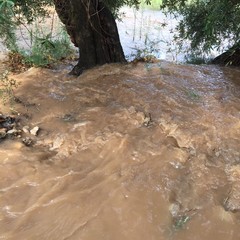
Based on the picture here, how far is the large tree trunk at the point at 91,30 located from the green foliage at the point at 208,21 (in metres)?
1.03

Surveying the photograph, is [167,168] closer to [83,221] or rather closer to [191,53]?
[83,221]

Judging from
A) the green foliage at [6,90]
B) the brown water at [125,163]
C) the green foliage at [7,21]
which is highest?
the green foliage at [7,21]

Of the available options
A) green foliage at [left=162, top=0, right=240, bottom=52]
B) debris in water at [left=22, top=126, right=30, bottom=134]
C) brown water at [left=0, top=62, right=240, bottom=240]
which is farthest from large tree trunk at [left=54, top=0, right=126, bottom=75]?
debris in water at [left=22, top=126, right=30, bottom=134]

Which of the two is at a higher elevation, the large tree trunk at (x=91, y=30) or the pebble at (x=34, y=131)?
the large tree trunk at (x=91, y=30)

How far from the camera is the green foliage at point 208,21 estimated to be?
17.1 ft

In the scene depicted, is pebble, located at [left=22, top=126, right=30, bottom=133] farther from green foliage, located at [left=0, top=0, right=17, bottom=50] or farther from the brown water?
green foliage, located at [left=0, top=0, right=17, bottom=50]

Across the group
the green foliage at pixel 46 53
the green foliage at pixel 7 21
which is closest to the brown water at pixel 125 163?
A: the green foliage at pixel 7 21

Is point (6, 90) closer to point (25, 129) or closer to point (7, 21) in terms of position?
point (25, 129)

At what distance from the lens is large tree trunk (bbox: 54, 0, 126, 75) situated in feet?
18.0

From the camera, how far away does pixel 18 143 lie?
12.1 ft

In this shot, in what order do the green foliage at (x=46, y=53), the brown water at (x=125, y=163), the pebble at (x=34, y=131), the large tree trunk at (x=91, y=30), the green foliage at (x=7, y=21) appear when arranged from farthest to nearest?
the green foliage at (x=46, y=53) → the large tree trunk at (x=91, y=30) → the pebble at (x=34, y=131) → the green foliage at (x=7, y=21) → the brown water at (x=125, y=163)

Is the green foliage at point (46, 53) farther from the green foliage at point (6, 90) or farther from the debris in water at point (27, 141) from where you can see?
the debris in water at point (27, 141)

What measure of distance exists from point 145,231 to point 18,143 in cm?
169

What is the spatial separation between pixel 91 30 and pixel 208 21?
182cm
